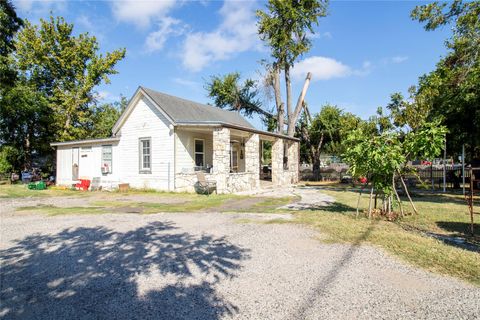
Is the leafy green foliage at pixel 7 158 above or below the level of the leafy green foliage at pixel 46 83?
below

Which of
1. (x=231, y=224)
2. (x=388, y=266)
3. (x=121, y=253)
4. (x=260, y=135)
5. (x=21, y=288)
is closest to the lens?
(x=21, y=288)

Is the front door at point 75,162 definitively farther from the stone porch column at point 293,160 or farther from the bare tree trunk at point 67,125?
the stone porch column at point 293,160

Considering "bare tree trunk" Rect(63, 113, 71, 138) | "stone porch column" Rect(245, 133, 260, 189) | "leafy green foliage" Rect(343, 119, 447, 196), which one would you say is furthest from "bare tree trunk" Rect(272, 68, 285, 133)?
"bare tree trunk" Rect(63, 113, 71, 138)

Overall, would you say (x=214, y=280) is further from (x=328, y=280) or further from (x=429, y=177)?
(x=429, y=177)

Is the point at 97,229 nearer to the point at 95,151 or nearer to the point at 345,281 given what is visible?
the point at 345,281

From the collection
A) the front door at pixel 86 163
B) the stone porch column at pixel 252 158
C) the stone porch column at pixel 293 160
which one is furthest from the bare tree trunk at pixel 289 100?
the front door at pixel 86 163

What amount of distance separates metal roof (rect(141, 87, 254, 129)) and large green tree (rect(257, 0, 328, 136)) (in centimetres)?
722

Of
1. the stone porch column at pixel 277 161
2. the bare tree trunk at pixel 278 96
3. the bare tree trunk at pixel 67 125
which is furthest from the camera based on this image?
the bare tree trunk at pixel 278 96

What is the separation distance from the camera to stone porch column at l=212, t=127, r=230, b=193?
13.9 meters

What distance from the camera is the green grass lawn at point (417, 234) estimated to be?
14.1 feet

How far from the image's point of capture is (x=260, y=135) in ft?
57.5

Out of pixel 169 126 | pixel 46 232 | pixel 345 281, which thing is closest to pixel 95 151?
pixel 169 126

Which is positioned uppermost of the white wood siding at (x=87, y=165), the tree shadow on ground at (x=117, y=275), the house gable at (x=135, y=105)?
the house gable at (x=135, y=105)

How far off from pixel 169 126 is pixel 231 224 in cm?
956
